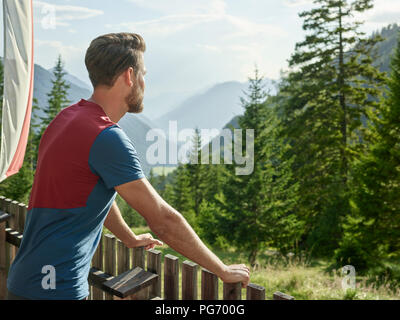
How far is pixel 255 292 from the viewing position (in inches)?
72.4

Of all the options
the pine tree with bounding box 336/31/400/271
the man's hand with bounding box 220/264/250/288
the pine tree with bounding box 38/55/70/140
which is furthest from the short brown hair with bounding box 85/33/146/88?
the pine tree with bounding box 38/55/70/140

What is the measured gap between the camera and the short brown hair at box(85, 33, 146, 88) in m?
1.59

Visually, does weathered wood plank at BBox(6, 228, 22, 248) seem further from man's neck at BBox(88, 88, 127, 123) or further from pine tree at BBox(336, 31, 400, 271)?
pine tree at BBox(336, 31, 400, 271)

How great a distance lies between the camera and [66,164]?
4.77ft

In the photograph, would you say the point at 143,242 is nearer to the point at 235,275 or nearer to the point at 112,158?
the point at 235,275

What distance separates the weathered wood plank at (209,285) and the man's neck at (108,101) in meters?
0.98

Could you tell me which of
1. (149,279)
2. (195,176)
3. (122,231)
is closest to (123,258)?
(149,279)

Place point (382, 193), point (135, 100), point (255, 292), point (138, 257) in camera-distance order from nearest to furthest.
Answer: point (135, 100) < point (255, 292) < point (138, 257) < point (382, 193)

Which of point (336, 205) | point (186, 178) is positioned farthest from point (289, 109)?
point (186, 178)

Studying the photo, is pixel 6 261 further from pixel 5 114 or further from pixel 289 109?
pixel 289 109

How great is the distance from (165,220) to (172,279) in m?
0.95

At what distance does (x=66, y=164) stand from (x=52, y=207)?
0.57 feet

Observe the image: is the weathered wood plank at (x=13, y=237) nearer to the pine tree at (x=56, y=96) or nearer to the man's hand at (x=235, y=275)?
the man's hand at (x=235, y=275)

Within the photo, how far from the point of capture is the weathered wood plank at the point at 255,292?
182 cm
